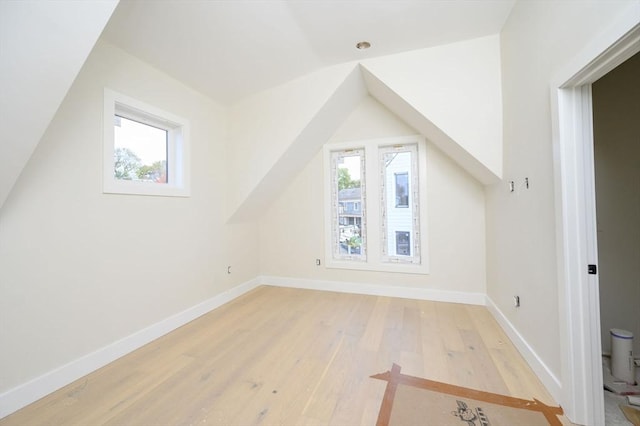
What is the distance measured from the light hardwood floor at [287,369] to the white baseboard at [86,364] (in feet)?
0.19

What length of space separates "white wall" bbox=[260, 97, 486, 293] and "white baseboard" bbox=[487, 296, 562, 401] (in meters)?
0.71

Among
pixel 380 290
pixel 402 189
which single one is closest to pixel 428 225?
pixel 402 189

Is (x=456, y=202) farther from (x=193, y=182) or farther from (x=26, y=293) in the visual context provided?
(x=26, y=293)

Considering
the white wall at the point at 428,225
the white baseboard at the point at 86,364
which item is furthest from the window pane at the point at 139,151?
the white wall at the point at 428,225

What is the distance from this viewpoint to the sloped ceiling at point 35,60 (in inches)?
42.5

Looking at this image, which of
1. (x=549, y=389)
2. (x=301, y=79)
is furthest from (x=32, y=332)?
(x=549, y=389)

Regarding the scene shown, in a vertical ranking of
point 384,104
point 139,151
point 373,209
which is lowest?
point 373,209

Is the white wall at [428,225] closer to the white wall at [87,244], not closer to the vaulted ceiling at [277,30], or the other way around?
the vaulted ceiling at [277,30]

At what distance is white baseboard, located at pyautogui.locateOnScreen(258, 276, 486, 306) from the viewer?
308 centimetres

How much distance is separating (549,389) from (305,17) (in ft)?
10.4

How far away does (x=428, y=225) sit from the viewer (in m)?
3.25

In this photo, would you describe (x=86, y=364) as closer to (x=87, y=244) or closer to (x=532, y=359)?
(x=87, y=244)

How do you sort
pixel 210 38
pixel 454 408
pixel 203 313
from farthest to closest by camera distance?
pixel 203 313 < pixel 210 38 < pixel 454 408

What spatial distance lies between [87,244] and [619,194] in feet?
13.6
